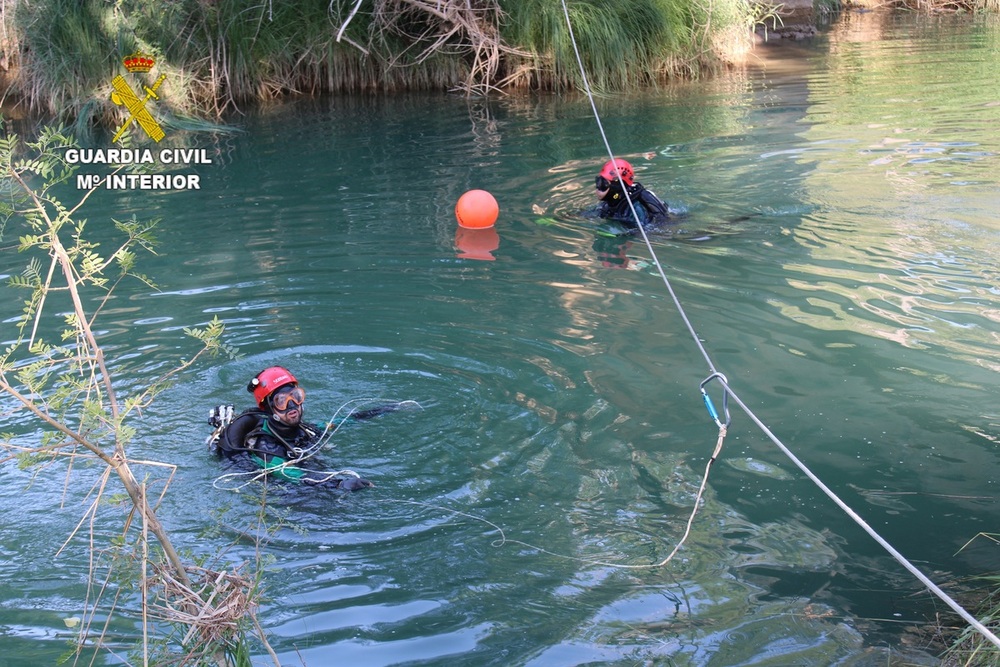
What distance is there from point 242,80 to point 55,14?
105 inches

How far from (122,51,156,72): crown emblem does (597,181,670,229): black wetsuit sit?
7.79 meters

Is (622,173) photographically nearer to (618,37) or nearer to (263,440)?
(263,440)

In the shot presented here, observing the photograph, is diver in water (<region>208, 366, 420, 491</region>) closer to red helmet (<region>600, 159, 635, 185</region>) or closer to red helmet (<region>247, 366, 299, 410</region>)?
red helmet (<region>247, 366, 299, 410</region>)

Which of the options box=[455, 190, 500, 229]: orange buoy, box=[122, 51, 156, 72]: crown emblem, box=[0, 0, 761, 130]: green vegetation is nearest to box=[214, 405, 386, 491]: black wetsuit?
box=[455, 190, 500, 229]: orange buoy

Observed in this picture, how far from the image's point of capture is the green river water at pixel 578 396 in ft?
13.4

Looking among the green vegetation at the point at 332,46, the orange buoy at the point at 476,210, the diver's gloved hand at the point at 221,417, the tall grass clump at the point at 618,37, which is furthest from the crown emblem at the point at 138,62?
the diver's gloved hand at the point at 221,417

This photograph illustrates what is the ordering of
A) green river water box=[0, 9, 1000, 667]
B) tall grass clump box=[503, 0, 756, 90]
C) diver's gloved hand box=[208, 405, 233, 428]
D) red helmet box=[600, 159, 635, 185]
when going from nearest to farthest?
green river water box=[0, 9, 1000, 667] → diver's gloved hand box=[208, 405, 233, 428] → red helmet box=[600, 159, 635, 185] → tall grass clump box=[503, 0, 756, 90]

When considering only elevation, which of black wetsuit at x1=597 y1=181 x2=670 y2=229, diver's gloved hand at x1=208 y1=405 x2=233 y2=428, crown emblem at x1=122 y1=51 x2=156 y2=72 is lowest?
diver's gloved hand at x1=208 y1=405 x2=233 y2=428

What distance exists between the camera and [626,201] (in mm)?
8828

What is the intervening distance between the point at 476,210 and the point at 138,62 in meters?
7.11

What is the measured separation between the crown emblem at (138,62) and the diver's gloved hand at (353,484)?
10436 millimetres

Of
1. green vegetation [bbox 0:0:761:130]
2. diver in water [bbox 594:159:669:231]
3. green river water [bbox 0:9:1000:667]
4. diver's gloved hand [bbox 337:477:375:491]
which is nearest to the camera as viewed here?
green river water [bbox 0:9:1000:667]

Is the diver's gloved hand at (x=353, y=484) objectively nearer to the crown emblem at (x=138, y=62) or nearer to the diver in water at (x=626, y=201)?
the diver in water at (x=626, y=201)

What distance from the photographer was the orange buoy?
29.1 ft
